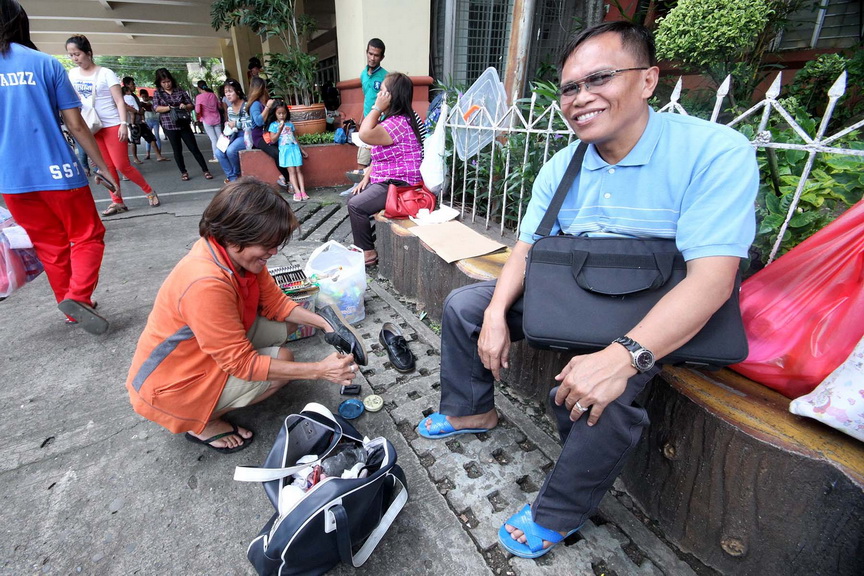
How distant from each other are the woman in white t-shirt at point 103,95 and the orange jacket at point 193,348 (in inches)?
130

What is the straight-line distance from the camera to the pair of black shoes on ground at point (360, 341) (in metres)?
1.83

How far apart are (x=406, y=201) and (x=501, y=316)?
1.95 metres

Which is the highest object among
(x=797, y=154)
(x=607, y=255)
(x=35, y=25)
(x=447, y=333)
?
(x=35, y=25)

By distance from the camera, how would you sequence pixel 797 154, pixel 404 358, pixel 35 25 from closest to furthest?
pixel 797 154 < pixel 404 358 < pixel 35 25

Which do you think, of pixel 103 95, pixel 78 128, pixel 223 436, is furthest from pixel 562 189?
pixel 103 95


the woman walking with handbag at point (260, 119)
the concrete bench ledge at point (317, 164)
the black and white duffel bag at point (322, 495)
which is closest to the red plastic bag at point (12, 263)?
the black and white duffel bag at point (322, 495)

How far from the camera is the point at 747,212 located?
3.82 feet

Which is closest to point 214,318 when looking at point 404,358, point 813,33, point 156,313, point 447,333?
point 156,313

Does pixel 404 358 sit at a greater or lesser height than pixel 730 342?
lesser

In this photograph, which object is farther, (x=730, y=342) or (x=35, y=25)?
(x=35, y=25)

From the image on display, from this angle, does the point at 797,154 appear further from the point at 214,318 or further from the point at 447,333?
the point at 214,318

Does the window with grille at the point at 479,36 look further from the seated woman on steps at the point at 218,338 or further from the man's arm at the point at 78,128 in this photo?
the seated woman on steps at the point at 218,338

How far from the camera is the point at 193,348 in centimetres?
166

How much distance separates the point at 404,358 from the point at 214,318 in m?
1.07
